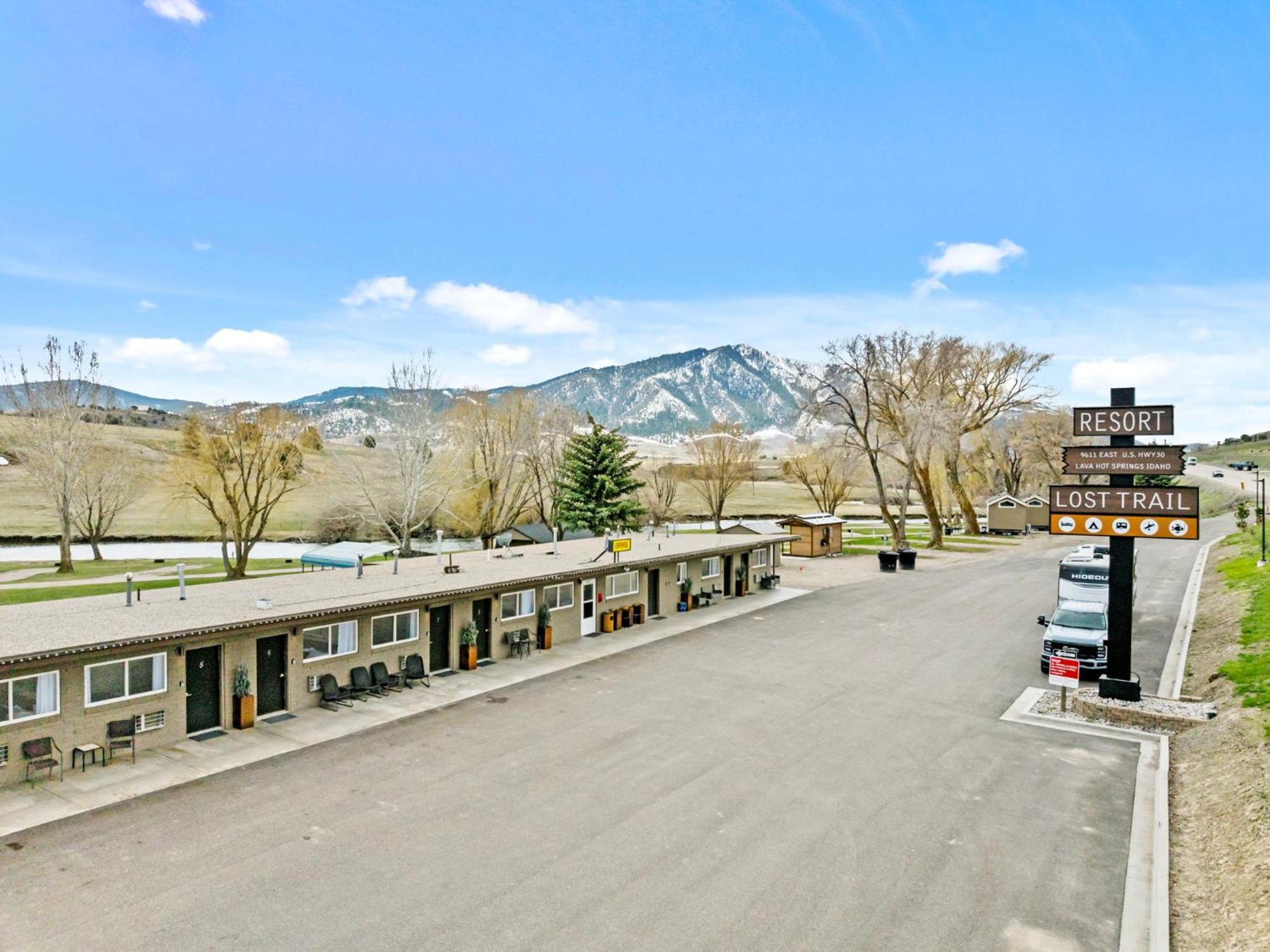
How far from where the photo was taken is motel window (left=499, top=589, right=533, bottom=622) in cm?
2158

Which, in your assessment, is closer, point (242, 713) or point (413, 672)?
point (242, 713)

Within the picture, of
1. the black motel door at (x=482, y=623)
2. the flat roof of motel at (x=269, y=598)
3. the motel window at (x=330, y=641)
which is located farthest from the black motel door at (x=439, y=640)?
the motel window at (x=330, y=641)

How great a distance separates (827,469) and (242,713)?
186 feet

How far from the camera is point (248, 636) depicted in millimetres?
15461

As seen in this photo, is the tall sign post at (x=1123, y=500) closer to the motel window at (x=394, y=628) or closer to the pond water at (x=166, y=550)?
the motel window at (x=394, y=628)

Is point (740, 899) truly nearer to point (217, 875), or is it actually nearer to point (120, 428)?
point (217, 875)

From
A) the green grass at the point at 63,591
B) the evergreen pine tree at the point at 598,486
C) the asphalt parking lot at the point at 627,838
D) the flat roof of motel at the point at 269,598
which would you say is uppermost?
the evergreen pine tree at the point at 598,486

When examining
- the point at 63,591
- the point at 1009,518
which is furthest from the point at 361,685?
the point at 1009,518

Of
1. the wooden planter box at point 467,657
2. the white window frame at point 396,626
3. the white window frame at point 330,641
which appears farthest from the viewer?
the wooden planter box at point 467,657

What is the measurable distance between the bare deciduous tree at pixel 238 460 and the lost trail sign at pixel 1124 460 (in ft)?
127

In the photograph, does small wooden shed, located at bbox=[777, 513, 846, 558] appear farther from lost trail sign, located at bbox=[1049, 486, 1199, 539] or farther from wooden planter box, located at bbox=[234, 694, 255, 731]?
wooden planter box, located at bbox=[234, 694, 255, 731]

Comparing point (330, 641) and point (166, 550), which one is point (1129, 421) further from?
point (166, 550)

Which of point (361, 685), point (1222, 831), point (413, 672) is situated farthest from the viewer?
point (413, 672)

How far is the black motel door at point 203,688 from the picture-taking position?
48.3ft
